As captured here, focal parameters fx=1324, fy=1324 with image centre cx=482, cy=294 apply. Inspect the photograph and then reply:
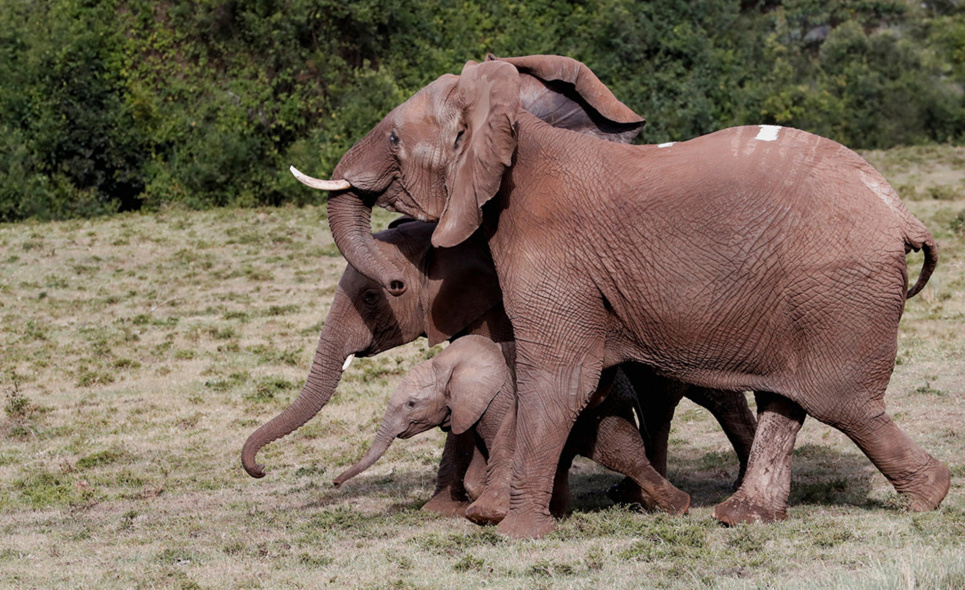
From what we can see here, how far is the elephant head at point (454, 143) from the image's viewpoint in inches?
296

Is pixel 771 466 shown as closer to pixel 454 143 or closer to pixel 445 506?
pixel 445 506

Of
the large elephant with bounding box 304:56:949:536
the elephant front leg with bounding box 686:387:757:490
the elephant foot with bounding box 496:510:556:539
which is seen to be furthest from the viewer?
the elephant front leg with bounding box 686:387:757:490

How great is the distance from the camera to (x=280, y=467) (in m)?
10.6

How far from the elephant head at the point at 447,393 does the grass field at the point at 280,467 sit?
58cm

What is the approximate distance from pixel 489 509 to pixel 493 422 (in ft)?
1.94

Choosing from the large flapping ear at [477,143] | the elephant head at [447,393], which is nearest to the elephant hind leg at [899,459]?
the elephant head at [447,393]

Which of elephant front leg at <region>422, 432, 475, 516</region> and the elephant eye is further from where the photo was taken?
the elephant eye

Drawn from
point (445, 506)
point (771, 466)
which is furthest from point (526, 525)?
point (771, 466)

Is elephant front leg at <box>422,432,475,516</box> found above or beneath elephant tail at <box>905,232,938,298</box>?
beneath

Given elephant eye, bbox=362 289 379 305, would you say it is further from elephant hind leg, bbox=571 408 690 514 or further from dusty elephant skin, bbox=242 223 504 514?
elephant hind leg, bbox=571 408 690 514

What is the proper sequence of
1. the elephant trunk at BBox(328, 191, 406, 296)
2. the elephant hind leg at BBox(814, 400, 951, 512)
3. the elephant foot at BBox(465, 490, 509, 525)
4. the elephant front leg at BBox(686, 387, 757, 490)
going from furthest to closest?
the elephant front leg at BBox(686, 387, 757, 490) → the elephant trunk at BBox(328, 191, 406, 296) → the elephant foot at BBox(465, 490, 509, 525) → the elephant hind leg at BBox(814, 400, 951, 512)

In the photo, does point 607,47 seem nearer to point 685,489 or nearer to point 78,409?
point 78,409

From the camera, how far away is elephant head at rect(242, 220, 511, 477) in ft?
28.3

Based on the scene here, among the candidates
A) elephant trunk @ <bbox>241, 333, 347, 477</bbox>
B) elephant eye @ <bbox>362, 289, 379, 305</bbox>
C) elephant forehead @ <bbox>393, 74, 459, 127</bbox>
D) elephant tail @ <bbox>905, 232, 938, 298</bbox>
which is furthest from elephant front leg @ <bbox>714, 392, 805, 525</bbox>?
elephant trunk @ <bbox>241, 333, 347, 477</bbox>
